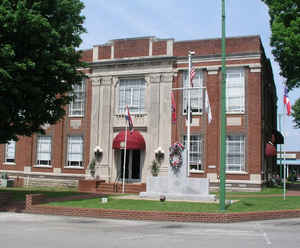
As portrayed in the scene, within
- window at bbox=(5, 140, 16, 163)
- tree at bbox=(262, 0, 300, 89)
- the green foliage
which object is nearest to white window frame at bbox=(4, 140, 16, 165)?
window at bbox=(5, 140, 16, 163)

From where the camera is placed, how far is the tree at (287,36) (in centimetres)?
2462

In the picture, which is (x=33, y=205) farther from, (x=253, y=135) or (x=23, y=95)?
(x=253, y=135)

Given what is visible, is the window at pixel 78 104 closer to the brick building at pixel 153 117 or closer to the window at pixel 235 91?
the brick building at pixel 153 117

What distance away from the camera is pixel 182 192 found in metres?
21.4

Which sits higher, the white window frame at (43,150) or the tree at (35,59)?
the tree at (35,59)

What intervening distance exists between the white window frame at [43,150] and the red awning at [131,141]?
6.42 m

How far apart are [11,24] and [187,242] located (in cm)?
1217

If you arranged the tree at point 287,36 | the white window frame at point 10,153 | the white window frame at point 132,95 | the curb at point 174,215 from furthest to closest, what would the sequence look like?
the white window frame at point 10,153, the white window frame at point 132,95, the tree at point 287,36, the curb at point 174,215

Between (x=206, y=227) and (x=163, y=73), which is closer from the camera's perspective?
(x=206, y=227)

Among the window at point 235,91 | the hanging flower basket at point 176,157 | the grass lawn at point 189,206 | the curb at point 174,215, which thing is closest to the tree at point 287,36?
the window at point 235,91

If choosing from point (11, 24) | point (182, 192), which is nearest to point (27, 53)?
point (11, 24)

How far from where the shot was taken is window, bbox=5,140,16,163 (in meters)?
33.9

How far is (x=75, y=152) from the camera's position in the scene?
31.3 metres

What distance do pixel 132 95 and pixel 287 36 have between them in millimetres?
11517
